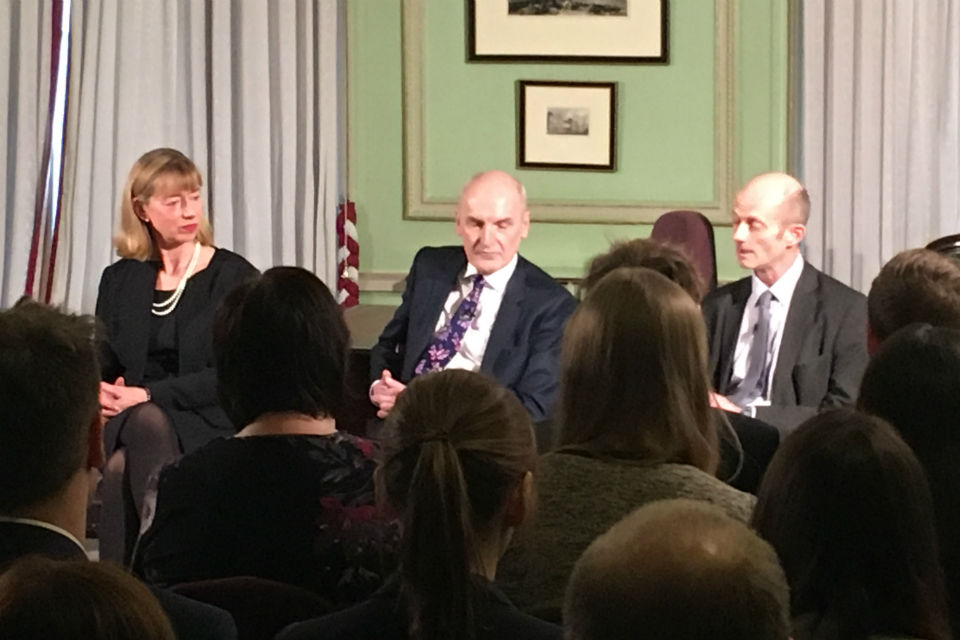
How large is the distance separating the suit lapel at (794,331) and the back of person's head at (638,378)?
180 cm

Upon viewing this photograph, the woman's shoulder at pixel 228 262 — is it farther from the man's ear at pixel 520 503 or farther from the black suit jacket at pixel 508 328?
the man's ear at pixel 520 503

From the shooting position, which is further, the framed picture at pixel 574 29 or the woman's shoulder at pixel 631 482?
the framed picture at pixel 574 29

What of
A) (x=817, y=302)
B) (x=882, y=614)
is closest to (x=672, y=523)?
(x=882, y=614)

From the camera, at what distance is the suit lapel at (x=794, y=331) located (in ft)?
14.2

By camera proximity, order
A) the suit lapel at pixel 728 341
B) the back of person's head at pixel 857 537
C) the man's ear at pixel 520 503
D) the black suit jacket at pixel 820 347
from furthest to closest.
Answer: the suit lapel at pixel 728 341 < the black suit jacket at pixel 820 347 < the man's ear at pixel 520 503 < the back of person's head at pixel 857 537

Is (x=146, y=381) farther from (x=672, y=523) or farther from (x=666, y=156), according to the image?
(x=672, y=523)

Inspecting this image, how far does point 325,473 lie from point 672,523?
1.33m

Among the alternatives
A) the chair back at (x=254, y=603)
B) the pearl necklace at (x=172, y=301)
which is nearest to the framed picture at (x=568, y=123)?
the pearl necklace at (x=172, y=301)

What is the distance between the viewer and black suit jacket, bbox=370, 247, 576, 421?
14.2ft

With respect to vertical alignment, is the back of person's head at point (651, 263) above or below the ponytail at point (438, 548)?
above

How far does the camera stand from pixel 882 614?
178 cm

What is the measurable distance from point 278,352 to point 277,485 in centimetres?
30


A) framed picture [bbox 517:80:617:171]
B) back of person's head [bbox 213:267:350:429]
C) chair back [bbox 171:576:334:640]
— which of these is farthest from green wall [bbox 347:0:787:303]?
chair back [bbox 171:576:334:640]

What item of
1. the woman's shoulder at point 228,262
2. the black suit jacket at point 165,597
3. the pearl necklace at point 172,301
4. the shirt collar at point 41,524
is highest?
the woman's shoulder at point 228,262
